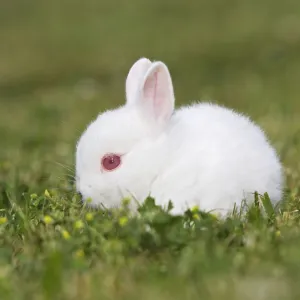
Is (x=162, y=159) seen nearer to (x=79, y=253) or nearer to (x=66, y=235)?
(x=66, y=235)

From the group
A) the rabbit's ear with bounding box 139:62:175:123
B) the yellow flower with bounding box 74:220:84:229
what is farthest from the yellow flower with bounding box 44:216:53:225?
the rabbit's ear with bounding box 139:62:175:123

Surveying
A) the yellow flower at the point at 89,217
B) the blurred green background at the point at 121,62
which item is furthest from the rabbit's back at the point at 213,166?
the blurred green background at the point at 121,62

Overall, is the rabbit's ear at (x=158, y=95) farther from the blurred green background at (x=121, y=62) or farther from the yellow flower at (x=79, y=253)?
the blurred green background at (x=121, y=62)

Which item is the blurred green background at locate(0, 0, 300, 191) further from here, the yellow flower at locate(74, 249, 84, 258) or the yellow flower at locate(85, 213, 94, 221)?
the yellow flower at locate(74, 249, 84, 258)

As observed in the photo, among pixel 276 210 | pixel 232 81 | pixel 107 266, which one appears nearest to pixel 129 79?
pixel 276 210

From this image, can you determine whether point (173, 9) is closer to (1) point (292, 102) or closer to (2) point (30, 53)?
(2) point (30, 53)

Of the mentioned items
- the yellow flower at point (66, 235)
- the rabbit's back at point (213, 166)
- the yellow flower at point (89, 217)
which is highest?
the rabbit's back at point (213, 166)

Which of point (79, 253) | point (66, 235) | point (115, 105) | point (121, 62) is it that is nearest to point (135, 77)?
point (66, 235)
